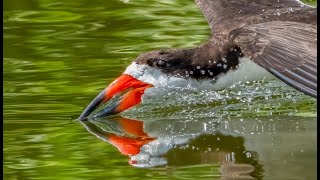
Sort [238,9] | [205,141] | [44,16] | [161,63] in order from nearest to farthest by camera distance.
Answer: [205,141], [161,63], [238,9], [44,16]

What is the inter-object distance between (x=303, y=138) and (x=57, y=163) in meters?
1.87

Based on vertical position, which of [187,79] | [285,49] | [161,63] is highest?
[285,49]

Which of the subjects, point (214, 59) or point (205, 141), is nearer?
point (205, 141)

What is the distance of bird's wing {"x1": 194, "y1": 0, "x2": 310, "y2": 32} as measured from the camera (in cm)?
1165

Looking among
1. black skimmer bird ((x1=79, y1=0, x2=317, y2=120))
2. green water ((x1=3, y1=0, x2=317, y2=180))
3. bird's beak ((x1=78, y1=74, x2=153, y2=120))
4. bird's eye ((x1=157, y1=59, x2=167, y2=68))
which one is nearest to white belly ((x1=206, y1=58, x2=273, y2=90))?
black skimmer bird ((x1=79, y1=0, x2=317, y2=120))

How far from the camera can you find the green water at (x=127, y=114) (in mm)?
9008

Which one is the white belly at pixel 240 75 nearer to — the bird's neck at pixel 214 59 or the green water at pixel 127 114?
the bird's neck at pixel 214 59

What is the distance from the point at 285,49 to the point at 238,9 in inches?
87.6

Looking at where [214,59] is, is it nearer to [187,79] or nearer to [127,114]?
[187,79]

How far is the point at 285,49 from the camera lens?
9906mm

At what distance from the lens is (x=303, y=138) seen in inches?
383

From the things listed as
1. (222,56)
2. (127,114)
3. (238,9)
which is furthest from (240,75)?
(238,9)

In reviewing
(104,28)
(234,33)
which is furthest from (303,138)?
(104,28)

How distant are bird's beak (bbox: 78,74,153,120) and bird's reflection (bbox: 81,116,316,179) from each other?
0.08 meters
